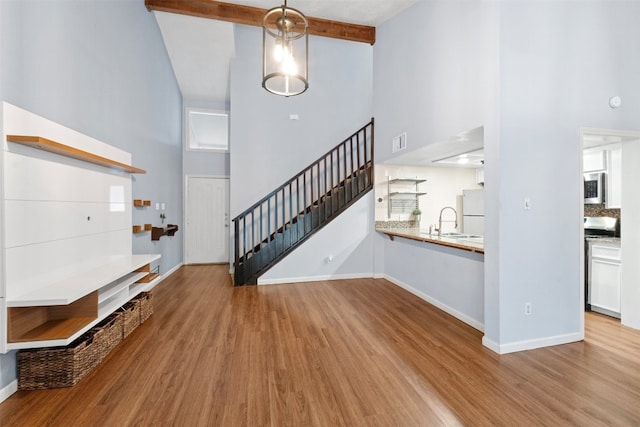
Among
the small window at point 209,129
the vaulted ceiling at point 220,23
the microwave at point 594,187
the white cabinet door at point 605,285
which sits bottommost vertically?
the white cabinet door at point 605,285

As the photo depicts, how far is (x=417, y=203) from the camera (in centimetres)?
522

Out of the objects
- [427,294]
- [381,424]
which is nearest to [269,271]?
[427,294]

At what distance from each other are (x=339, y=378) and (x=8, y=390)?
223 cm

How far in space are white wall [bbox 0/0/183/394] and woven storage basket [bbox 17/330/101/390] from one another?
70mm

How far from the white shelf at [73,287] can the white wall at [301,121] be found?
2.83m

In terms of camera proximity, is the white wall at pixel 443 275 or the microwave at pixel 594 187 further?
the microwave at pixel 594 187

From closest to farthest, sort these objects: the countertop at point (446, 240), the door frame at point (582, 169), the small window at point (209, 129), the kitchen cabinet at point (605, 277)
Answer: the door frame at point (582, 169) < the countertop at point (446, 240) < the kitchen cabinet at point (605, 277) < the small window at point (209, 129)

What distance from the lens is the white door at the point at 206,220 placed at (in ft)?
21.2

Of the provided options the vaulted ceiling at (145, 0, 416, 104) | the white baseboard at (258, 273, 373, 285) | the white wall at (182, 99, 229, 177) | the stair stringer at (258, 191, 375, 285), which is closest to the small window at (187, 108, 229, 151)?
the white wall at (182, 99, 229, 177)

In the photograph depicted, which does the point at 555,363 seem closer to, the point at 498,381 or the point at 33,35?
the point at 498,381

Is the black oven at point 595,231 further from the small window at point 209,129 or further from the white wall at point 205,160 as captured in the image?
the small window at point 209,129

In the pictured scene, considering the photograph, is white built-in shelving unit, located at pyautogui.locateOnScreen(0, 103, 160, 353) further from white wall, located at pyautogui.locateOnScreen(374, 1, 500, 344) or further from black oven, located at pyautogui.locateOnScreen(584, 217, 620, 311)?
black oven, located at pyautogui.locateOnScreen(584, 217, 620, 311)

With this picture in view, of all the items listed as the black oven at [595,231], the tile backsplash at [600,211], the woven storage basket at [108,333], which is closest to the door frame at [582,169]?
the black oven at [595,231]

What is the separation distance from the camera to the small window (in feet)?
21.7
